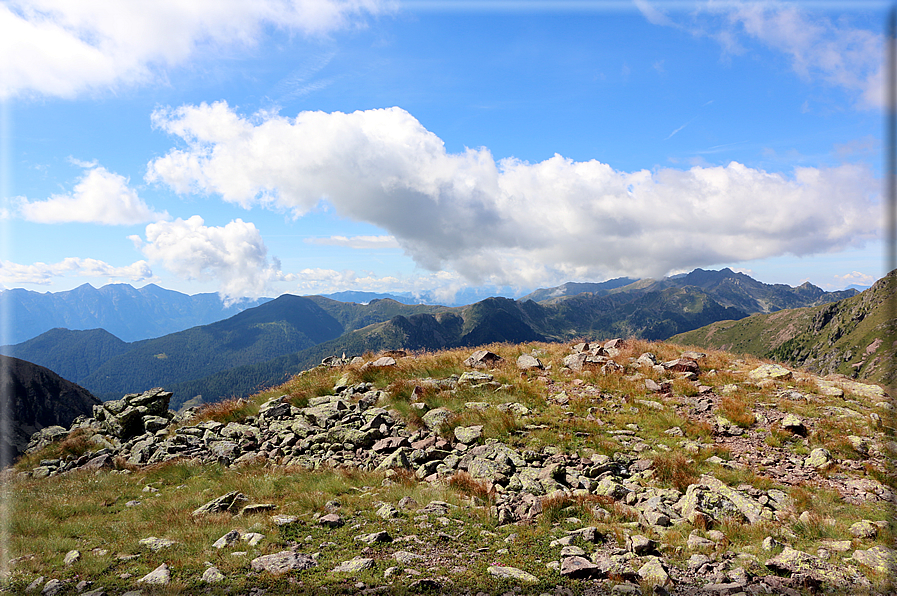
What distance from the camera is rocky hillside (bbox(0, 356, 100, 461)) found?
170 m

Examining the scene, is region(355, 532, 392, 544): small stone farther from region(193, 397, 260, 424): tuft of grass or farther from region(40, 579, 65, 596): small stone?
region(193, 397, 260, 424): tuft of grass

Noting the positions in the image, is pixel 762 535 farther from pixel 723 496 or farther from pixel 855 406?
pixel 855 406

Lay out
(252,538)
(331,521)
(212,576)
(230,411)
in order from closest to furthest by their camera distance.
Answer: (212,576) < (252,538) < (331,521) < (230,411)

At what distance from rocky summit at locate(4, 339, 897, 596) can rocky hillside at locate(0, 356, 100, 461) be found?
202 metres

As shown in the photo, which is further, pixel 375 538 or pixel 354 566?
pixel 375 538

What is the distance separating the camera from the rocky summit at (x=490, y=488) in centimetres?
744

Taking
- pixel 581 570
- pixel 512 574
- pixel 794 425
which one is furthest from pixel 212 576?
pixel 794 425

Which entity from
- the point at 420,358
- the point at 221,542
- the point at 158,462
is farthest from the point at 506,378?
the point at 158,462

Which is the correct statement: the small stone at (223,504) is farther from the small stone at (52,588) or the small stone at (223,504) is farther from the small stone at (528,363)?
the small stone at (528,363)

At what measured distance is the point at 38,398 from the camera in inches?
7244

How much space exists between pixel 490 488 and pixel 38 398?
265m

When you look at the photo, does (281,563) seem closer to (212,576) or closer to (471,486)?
(212,576)

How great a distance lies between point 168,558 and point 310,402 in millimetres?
11763

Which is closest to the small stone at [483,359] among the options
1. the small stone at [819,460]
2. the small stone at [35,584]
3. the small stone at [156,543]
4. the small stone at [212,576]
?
the small stone at [819,460]
